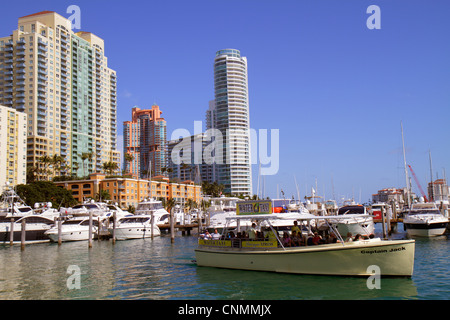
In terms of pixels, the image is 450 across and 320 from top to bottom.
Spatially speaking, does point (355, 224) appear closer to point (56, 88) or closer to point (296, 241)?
point (296, 241)

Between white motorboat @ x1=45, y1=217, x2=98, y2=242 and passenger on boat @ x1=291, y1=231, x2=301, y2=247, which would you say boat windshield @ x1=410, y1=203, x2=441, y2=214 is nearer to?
passenger on boat @ x1=291, y1=231, x2=301, y2=247

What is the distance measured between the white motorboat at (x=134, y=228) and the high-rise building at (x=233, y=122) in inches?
5401

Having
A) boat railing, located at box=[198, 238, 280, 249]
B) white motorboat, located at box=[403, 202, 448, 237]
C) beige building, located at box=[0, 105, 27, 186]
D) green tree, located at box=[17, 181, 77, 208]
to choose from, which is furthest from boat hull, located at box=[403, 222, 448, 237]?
beige building, located at box=[0, 105, 27, 186]

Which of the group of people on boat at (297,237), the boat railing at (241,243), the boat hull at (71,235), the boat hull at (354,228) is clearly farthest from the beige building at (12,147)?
the group of people on boat at (297,237)

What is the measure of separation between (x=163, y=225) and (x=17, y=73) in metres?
95.3

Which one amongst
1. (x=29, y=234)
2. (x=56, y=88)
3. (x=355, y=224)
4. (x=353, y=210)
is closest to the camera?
(x=355, y=224)

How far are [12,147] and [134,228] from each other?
73086 millimetres

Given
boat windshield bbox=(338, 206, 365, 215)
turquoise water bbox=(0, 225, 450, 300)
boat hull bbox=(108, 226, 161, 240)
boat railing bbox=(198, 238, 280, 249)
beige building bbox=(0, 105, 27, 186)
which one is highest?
beige building bbox=(0, 105, 27, 186)

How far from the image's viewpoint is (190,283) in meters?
19.1

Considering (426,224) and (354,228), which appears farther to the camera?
(426,224)

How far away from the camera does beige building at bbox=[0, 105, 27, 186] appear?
99.9m

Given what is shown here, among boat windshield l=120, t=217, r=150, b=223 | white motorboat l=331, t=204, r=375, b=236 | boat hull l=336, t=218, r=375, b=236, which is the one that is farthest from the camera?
boat windshield l=120, t=217, r=150, b=223

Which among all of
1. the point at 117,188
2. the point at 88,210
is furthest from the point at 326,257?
the point at 117,188

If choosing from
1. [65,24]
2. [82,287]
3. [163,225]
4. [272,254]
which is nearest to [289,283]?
[272,254]
